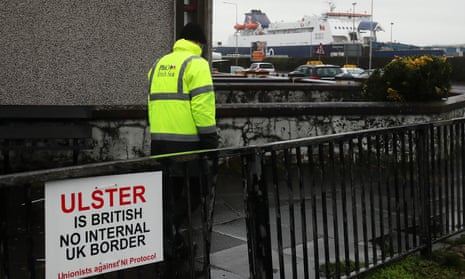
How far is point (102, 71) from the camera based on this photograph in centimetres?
863

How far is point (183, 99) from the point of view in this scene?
5090 mm

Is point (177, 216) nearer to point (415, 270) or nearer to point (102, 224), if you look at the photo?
point (102, 224)

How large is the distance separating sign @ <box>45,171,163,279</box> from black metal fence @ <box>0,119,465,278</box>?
0.07 m

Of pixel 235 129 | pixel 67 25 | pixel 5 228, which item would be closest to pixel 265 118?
pixel 235 129

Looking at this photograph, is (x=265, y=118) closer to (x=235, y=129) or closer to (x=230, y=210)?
(x=235, y=129)

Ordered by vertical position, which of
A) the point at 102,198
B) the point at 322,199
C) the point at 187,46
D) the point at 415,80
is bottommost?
the point at 322,199

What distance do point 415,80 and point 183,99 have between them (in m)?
6.43

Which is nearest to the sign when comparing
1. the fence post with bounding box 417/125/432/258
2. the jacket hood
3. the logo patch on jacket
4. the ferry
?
the logo patch on jacket

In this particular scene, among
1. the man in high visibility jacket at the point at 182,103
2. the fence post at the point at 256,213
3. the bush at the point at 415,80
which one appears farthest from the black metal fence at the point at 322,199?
Answer: the bush at the point at 415,80

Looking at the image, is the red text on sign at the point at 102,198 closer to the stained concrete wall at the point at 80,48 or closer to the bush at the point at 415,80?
the stained concrete wall at the point at 80,48

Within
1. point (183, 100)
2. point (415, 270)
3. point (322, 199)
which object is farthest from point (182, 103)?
point (415, 270)

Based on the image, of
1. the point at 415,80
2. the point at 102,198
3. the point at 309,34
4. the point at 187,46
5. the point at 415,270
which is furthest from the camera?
the point at 309,34

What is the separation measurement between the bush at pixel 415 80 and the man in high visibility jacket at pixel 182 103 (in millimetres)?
6167

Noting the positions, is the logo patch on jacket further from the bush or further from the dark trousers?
the bush
